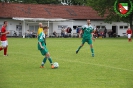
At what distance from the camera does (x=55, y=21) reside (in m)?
73.6

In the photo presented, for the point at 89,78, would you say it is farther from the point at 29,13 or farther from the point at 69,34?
the point at 29,13

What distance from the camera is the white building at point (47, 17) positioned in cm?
7200

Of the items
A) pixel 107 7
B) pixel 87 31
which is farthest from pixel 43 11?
pixel 87 31

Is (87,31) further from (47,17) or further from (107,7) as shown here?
(47,17)

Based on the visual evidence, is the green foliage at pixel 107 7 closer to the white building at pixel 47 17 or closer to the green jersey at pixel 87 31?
the white building at pixel 47 17

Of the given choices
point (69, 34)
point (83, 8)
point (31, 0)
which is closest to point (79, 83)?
point (69, 34)

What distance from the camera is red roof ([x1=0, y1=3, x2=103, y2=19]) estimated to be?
74619mm

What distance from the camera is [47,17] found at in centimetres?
7550

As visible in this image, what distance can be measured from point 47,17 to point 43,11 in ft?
10.8

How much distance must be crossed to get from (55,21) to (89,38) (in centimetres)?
5099

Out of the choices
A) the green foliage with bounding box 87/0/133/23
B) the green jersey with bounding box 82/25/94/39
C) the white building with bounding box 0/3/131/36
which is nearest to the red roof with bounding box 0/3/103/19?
the white building with bounding box 0/3/131/36

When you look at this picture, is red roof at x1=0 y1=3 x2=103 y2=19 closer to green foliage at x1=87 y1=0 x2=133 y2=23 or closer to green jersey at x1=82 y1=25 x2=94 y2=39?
green foliage at x1=87 y1=0 x2=133 y2=23

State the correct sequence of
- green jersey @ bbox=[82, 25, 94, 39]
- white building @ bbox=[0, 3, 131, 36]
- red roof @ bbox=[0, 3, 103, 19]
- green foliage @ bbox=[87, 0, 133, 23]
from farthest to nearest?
red roof @ bbox=[0, 3, 103, 19]
white building @ bbox=[0, 3, 131, 36]
green foliage @ bbox=[87, 0, 133, 23]
green jersey @ bbox=[82, 25, 94, 39]

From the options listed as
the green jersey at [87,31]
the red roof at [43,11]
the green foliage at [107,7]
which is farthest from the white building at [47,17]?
the green jersey at [87,31]
